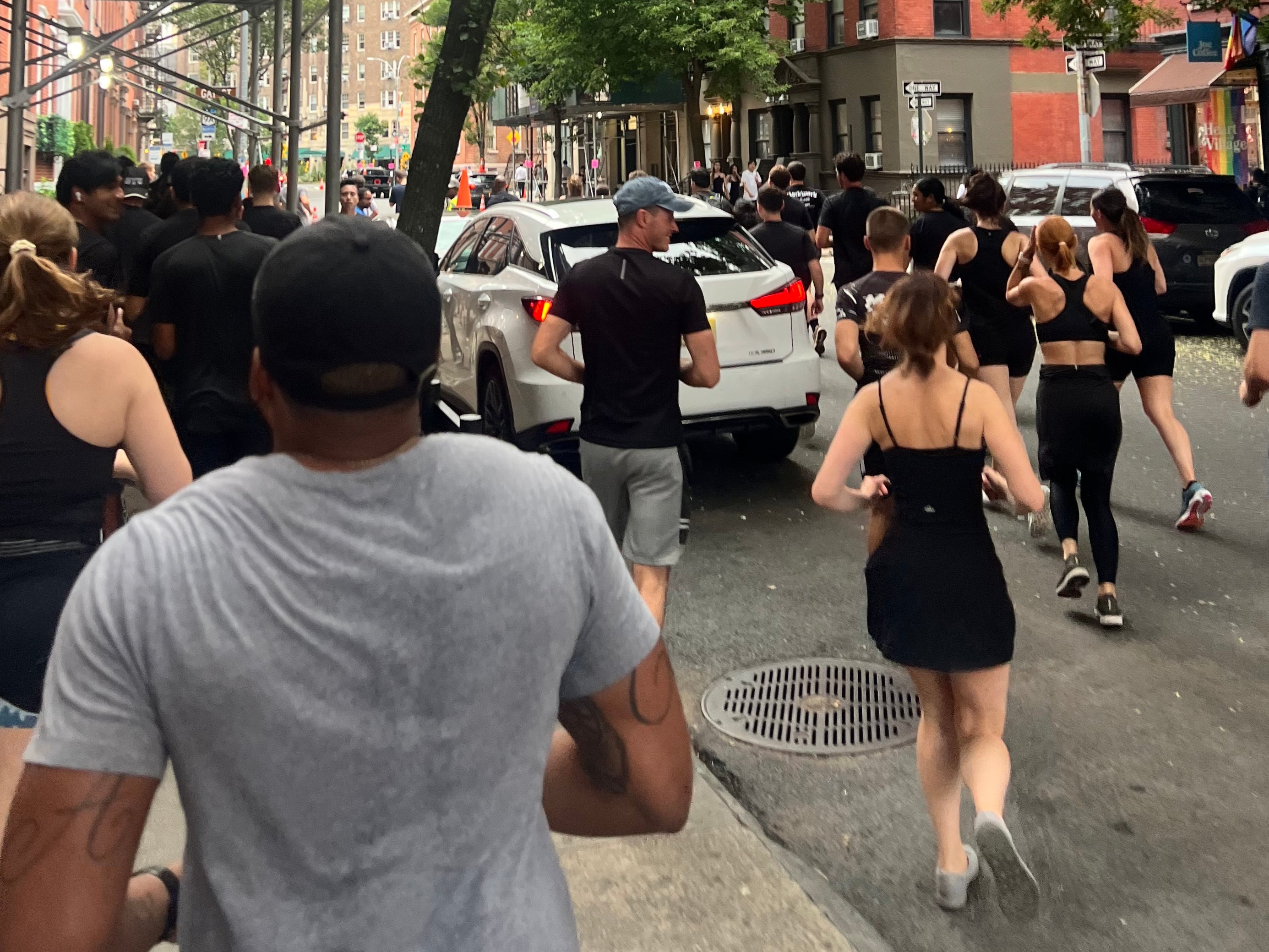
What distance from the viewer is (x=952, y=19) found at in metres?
39.5

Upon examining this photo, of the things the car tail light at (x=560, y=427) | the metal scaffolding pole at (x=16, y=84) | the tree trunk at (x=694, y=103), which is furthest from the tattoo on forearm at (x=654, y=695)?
the tree trunk at (x=694, y=103)

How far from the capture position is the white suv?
321 inches

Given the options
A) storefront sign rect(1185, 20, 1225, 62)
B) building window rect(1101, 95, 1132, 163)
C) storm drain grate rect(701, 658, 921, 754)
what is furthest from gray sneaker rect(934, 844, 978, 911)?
building window rect(1101, 95, 1132, 163)

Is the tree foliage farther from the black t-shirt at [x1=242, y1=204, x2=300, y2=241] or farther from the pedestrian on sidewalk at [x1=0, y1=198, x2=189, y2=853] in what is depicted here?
the pedestrian on sidewalk at [x1=0, y1=198, x2=189, y2=853]

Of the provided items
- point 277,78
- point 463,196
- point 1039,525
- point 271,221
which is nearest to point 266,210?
point 271,221

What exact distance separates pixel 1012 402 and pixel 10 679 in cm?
697

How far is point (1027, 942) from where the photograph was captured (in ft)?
12.2

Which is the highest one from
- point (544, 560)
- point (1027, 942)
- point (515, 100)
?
point (515, 100)

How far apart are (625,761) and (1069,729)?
381 centimetres

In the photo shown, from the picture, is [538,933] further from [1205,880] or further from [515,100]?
[515,100]

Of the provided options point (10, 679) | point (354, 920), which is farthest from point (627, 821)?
point (10, 679)

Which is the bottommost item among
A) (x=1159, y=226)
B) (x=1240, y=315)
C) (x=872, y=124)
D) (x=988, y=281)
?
(x=988, y=281)

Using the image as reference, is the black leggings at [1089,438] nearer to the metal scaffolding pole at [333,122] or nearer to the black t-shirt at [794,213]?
the metal scaffolding pole at [333,122]

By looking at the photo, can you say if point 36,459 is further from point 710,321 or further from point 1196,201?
point 1196,201
